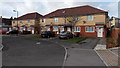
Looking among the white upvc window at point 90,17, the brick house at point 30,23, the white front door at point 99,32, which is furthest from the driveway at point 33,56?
the brick house at point 30,23

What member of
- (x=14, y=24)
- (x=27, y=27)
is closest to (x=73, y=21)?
(x=27, y=27)

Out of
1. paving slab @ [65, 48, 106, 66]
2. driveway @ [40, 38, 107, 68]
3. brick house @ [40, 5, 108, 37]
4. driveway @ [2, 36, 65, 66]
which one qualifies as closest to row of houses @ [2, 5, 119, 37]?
brick house @ [40, 5, 108, 37]

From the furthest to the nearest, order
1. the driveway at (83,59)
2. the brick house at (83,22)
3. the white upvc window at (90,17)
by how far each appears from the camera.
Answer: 1. the white upvc window at (90,17)
2. the brick house at (83,22)
3. the driveway at (83,59)

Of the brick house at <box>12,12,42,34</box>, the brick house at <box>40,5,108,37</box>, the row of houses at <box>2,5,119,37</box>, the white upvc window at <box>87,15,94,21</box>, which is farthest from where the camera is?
the brick house at <box>12,12,42,34</box>

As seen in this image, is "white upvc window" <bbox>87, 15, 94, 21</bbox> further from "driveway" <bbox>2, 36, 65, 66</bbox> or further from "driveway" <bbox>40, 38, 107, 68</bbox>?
"driveway" <bbox>2, 36, 65, 66</bbox>

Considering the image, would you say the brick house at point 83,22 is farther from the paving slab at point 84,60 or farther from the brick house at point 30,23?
the paving slab at point 84,60

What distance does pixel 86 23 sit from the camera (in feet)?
90.0

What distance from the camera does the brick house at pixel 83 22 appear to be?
25078 mm

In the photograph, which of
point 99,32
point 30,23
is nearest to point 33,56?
point 99,32

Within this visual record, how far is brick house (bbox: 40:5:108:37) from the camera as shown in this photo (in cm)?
2508

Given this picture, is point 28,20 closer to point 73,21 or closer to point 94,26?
point 73,21

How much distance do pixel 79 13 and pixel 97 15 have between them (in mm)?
4992

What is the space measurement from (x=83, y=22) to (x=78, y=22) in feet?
4.17

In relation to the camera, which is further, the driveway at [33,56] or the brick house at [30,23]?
the brick house at [30,23]
